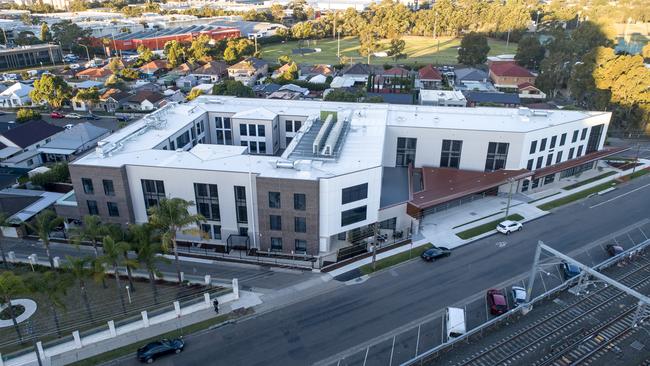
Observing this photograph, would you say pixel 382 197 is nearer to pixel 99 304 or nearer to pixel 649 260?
pixel 649 260

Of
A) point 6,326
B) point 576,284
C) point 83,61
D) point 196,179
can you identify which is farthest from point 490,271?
point 83,61

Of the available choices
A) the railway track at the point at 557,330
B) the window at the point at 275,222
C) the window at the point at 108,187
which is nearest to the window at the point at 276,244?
the window at the point at 275,222

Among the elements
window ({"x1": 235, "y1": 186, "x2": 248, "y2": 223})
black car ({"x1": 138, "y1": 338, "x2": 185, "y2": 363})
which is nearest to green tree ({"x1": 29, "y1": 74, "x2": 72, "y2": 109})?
window ({"x1": 235, "y1": 186, "x2": 248, "y2": 223})

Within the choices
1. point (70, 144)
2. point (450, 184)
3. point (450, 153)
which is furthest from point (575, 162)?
point (70, 144)

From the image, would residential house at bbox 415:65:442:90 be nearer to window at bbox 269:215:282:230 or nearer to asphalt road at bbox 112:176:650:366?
asphalt road at bbox 112:176:650:366

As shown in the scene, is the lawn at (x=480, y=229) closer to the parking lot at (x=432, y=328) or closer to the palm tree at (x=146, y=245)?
the parking lot at (x=432, y=328)

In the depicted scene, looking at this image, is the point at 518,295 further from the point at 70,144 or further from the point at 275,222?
the point at 70,144

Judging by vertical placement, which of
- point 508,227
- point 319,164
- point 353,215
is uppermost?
point 319,164
